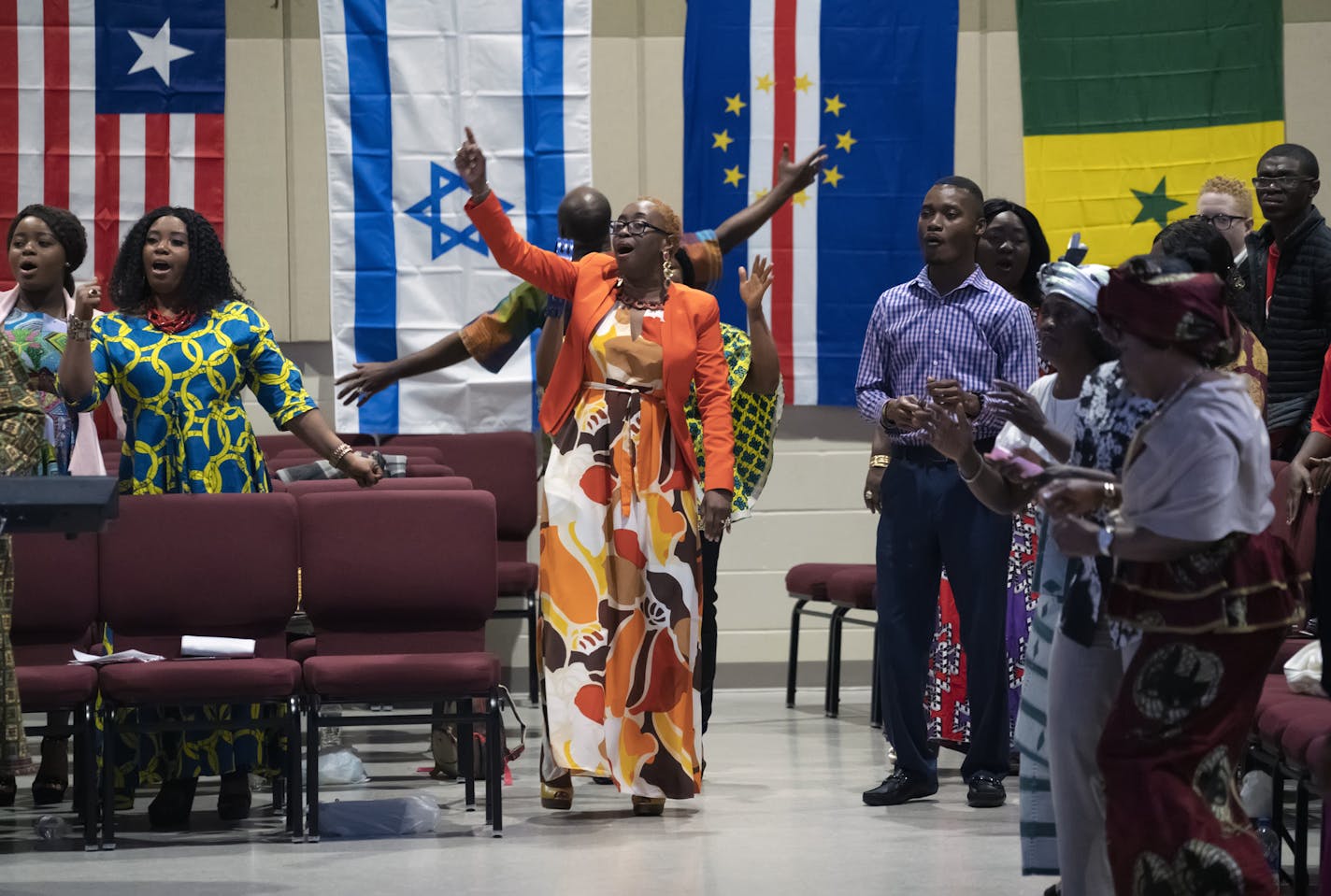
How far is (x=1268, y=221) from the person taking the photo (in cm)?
650

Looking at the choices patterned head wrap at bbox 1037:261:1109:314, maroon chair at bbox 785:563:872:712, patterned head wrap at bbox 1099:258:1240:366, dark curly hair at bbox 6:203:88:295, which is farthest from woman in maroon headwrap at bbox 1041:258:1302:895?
maroon chair at bbox 785:563:872:712

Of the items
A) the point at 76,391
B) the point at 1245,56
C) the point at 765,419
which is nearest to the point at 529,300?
the point at 765,419

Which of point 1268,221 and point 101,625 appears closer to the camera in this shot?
point 101,625

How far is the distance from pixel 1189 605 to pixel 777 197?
3.74m

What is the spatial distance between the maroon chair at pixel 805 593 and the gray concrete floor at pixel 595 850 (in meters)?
1.61

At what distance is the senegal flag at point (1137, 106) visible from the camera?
880 centimetres

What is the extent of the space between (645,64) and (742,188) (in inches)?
29.9

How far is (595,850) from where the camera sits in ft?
16.0

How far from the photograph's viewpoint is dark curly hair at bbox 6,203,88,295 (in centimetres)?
608

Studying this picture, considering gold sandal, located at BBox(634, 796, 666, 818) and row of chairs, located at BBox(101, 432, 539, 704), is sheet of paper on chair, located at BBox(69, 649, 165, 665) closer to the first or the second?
gold sandal, located at BBox(634, 796, 666, 818)

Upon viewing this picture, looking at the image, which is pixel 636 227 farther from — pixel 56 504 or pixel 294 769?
pixel 56 504

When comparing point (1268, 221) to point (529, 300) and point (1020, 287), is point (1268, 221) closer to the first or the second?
point (1020, 287)

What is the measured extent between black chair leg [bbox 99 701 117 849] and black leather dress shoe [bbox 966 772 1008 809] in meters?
2.46

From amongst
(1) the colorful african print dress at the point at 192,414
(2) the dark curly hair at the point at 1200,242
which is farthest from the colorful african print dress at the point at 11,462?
(2) the dark curly hair at the point at 1200,242
